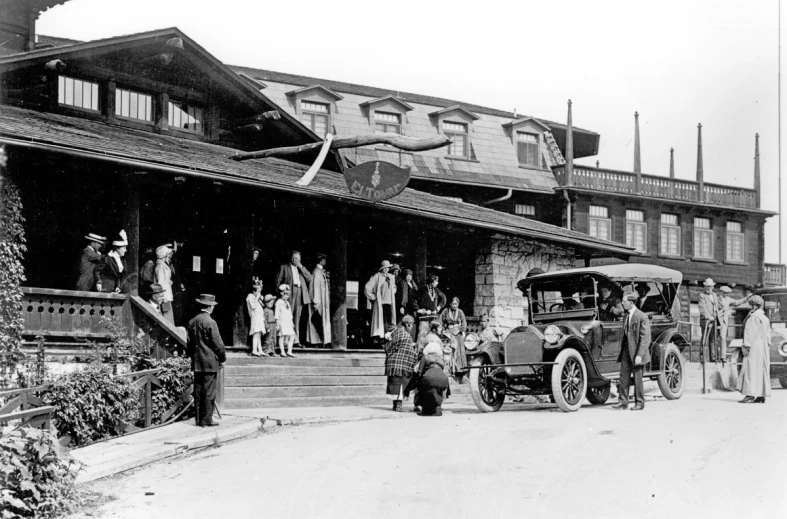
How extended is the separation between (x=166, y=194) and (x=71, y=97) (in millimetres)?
2465

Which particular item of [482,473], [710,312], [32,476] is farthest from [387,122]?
[32,476]

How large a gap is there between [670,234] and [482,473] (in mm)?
30590

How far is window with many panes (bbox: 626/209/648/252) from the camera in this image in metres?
35.7

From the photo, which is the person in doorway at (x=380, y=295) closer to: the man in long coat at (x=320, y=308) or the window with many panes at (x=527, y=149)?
the man in long coat at (x=320, y=308)

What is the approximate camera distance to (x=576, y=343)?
43.6 feet

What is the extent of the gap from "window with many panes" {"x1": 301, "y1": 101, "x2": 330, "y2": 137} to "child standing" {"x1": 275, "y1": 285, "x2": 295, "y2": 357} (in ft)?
52.5

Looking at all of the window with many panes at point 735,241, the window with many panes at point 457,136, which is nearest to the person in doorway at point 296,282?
the window with many panes at point 457,136

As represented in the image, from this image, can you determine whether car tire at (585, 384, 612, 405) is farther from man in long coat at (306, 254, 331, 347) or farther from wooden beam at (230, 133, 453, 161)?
man in long coat at (306, 254, 331, 347)

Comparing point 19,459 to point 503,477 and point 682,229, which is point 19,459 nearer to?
point 503,477

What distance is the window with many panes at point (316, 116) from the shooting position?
3105 cm

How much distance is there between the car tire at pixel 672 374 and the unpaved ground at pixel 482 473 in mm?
3047

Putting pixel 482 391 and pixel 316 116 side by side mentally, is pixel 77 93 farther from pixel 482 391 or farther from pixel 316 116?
pixel 316 116

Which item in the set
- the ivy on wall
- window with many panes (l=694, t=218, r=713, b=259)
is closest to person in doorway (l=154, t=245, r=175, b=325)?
the ivy on wall

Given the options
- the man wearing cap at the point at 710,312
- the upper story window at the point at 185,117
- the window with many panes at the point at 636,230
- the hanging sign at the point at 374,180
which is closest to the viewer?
the hanging sign at the point at 374,180
